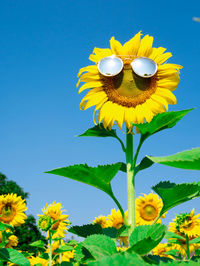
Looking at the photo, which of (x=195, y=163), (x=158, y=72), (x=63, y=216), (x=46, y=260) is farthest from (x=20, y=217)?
(x=195, y=163)

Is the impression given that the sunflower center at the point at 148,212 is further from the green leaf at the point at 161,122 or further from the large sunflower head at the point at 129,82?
the green leaf at the point at 161,122

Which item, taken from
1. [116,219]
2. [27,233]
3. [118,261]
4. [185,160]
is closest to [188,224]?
[116,219]

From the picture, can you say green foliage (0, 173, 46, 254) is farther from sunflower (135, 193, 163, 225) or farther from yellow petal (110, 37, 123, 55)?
yellow petal (110, 37, 123, 55)

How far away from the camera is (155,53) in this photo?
8.58 ft

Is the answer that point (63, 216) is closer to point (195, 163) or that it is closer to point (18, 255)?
point (18, 255)

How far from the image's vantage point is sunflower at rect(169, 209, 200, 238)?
4485 mm

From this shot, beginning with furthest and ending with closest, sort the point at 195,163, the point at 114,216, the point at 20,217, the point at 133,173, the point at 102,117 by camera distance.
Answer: the point at 20,217, the point at 114,216, the point at 102,117, the point at 133,173, the point at 195,163

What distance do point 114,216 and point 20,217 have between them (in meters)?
1.64

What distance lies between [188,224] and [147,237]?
3.40m

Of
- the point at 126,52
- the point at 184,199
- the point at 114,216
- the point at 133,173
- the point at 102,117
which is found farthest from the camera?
the point at 114,216

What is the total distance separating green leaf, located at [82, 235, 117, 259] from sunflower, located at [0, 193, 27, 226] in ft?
14.8

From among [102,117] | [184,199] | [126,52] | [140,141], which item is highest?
[126,52]

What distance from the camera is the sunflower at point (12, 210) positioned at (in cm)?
585

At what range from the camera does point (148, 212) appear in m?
5.26
